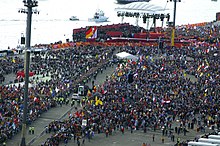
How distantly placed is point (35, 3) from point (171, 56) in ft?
99.3

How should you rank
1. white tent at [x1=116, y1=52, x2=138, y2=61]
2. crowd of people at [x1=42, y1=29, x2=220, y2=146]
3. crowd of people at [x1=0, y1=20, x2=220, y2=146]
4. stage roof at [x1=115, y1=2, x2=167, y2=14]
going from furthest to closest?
stage roof at [x1=115, y1=2, x2=167, y2=14] < white tent at [x1=116, y1=52, x2=138, y2=61] < crowd of people at [x1=42, y1=29, x2=220, y2=146] < crowd of people at [x1=0, y1=20, x2=220, y2=146]

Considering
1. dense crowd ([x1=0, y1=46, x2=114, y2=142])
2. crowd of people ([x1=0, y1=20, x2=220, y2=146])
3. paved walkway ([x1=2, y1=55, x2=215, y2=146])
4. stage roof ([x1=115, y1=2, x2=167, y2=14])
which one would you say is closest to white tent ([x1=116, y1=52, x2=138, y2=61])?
crowd of people ([x1=0, y1=20, x2=220, y2=146])

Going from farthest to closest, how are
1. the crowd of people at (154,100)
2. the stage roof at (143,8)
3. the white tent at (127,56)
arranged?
the stage roof at (143,8), the white tent at (127,56), the crowd of people at (154,100)

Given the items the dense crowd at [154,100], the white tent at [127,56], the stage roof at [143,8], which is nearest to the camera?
the dense crowd at [154,100]

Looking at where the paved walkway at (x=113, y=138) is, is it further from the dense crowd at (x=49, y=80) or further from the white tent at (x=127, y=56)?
the white tent at (x=127, y=56)

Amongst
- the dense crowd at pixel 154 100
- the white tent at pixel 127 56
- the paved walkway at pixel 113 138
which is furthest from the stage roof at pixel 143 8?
the paved walkway at pixel 113 138

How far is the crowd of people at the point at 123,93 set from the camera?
41050 millimetres

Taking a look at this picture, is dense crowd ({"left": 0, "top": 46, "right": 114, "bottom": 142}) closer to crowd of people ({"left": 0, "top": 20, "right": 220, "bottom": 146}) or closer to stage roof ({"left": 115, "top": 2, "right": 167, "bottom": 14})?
crowd of people ({"left": 0, "top": 20, "right": 220, "bottom": 146})

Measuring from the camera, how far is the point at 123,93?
47.7 m

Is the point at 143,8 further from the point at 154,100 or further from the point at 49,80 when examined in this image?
the point at 154,100

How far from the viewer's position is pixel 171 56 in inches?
2552

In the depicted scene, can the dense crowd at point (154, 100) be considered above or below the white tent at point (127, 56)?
below

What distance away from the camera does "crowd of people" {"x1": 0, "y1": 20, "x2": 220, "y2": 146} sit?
41.0m

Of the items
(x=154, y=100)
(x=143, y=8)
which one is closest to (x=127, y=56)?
(x=154, y=100)
